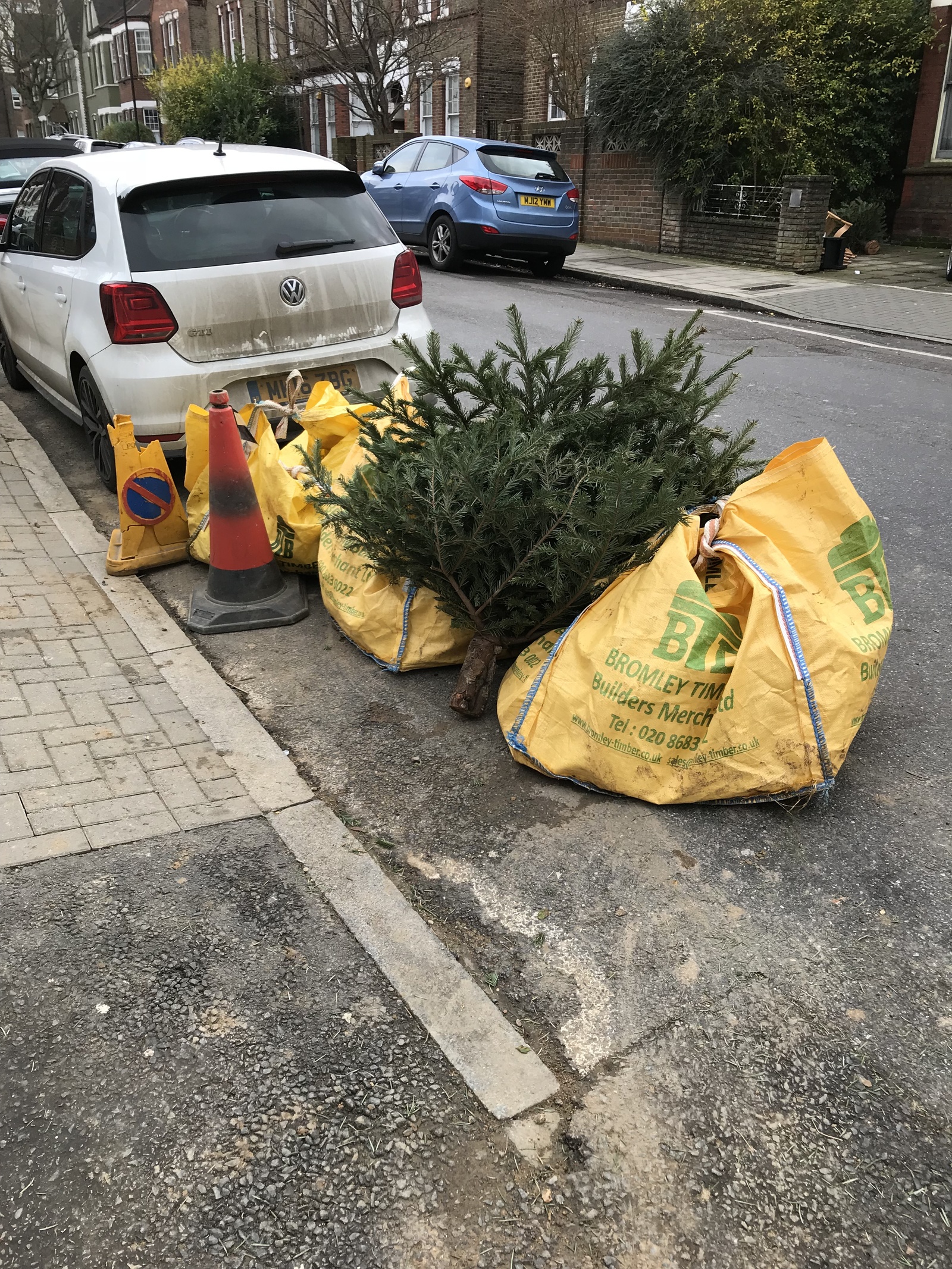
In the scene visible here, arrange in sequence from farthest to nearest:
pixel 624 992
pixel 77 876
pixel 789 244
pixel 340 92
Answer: pixel 340 92, pixel 789 244, pixel 77 876, pixel 624 992

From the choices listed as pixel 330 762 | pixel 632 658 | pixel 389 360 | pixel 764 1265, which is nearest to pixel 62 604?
pixel 330 762

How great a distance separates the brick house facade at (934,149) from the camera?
55.3 feet

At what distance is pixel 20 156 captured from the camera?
1315cm

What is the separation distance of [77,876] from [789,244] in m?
15.6

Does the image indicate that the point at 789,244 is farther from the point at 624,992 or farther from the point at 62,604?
the point at 624,992

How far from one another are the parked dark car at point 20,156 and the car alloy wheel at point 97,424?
27.6ft

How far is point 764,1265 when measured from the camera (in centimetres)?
189

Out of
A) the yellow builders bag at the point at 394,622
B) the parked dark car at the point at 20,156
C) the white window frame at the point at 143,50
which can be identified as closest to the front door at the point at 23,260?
the yellow builders bag at the point at 394,622

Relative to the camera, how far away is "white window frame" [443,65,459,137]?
96.3ft

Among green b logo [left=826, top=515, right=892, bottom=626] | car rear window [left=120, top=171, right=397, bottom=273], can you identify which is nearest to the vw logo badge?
car rear window [left=120, top=171, right=397, bottom=273]

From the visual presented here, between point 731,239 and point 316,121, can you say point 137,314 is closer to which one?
point 731,239

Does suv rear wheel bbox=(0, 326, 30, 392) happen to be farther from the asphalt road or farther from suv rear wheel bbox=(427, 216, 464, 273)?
suv rear wheel bbox=(427, 216, 464, 273)

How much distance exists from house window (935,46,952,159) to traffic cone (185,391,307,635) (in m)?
17.3

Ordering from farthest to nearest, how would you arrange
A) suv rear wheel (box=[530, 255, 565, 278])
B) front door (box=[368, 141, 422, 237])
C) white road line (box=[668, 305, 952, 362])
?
front door (box=[368, 141, 422, 237]), suv rear wheel (box=[530, 255, 565, 278]), white road line (box=[668, 305, 952, 362])
